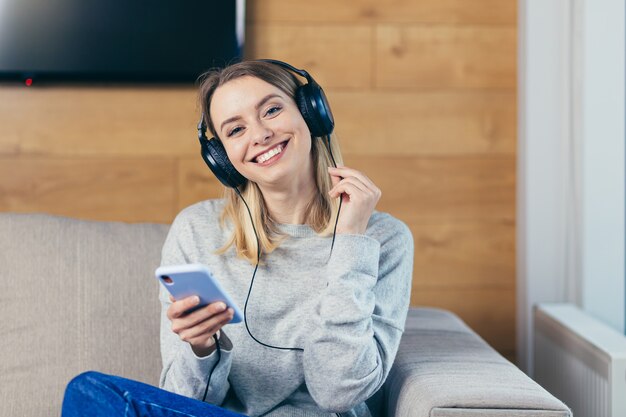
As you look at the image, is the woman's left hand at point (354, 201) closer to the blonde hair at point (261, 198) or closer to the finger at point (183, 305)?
the blonde hair at point (261, 198)

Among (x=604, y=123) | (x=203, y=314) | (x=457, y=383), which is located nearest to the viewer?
(x=203, y=314)

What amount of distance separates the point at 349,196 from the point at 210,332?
35 centimetres

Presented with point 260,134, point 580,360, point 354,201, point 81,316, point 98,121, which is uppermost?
point 98,121

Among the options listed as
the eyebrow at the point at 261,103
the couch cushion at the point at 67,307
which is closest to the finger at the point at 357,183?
the eyebrow at the point at 261,103

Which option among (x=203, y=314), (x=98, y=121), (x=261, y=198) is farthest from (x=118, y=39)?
(x=203, y=314)

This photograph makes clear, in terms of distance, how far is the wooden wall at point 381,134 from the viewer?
2.25m

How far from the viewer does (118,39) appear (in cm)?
221

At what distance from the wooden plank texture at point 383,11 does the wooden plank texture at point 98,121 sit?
1.00ft

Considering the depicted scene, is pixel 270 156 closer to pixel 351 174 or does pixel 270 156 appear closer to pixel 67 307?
pixel 351 174

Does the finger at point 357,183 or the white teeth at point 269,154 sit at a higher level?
the white teeth at point 269,154

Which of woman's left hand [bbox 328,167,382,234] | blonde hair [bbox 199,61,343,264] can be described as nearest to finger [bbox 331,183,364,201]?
woman's left hand [bbox 328,167,382,234]

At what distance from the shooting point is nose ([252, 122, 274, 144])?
150cm

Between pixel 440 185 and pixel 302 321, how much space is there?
0.91 meters

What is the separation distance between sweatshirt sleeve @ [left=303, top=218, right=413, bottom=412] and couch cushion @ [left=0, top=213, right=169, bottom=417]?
48 cm
